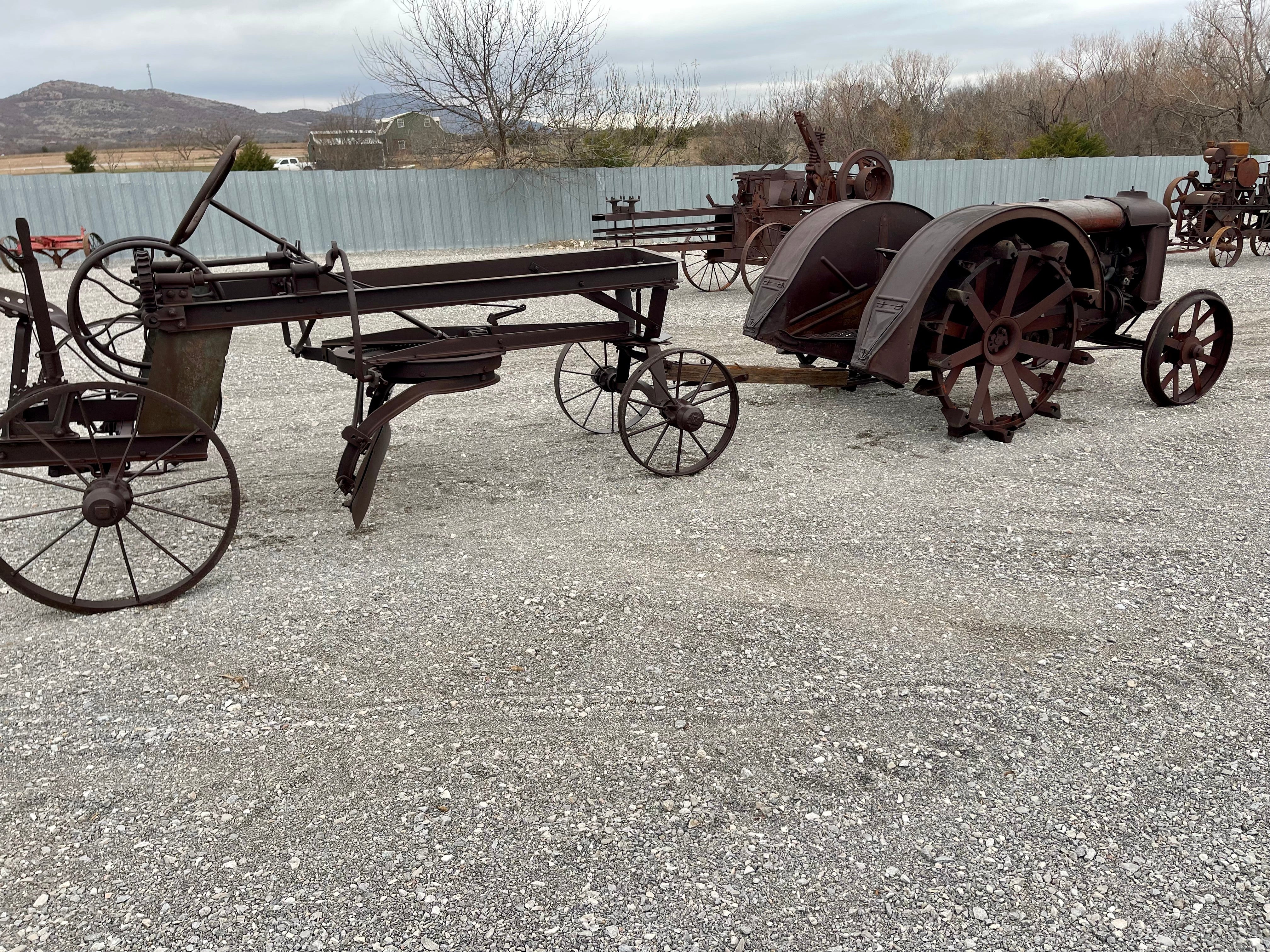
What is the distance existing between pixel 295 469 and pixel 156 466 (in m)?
0.74

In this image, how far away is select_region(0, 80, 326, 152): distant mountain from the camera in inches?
4090

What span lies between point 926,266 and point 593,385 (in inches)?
114

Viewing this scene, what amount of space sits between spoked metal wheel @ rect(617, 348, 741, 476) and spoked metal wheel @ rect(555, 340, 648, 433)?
0.18m

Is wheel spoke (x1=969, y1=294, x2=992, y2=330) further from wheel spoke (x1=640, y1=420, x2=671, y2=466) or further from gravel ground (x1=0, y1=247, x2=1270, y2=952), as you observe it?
wheel spoke (x1=640, y1=420, x2=671, y2=466)

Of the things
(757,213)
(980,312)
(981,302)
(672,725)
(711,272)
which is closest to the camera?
(672,725)

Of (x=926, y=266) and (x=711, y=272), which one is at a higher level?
(x=926, y=266)

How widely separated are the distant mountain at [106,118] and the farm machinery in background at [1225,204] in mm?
97156

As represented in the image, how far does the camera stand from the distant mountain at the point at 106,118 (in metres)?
104

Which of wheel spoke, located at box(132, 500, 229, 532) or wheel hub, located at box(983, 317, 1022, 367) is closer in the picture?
wheel spoke, located at box(132, 500, 229, 532)

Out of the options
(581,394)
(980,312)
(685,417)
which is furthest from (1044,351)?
(581,394)

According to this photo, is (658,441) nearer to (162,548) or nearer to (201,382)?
(201,382)

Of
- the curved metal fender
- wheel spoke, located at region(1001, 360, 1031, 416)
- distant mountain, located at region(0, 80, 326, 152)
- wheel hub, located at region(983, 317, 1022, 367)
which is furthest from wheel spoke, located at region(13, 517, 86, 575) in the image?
distant mountain, located at region(0, 80, 326, 152)

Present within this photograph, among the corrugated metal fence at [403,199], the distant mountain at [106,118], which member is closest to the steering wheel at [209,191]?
the corrugated metal fence at [403,199]

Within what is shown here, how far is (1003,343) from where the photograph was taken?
18.2 feet
